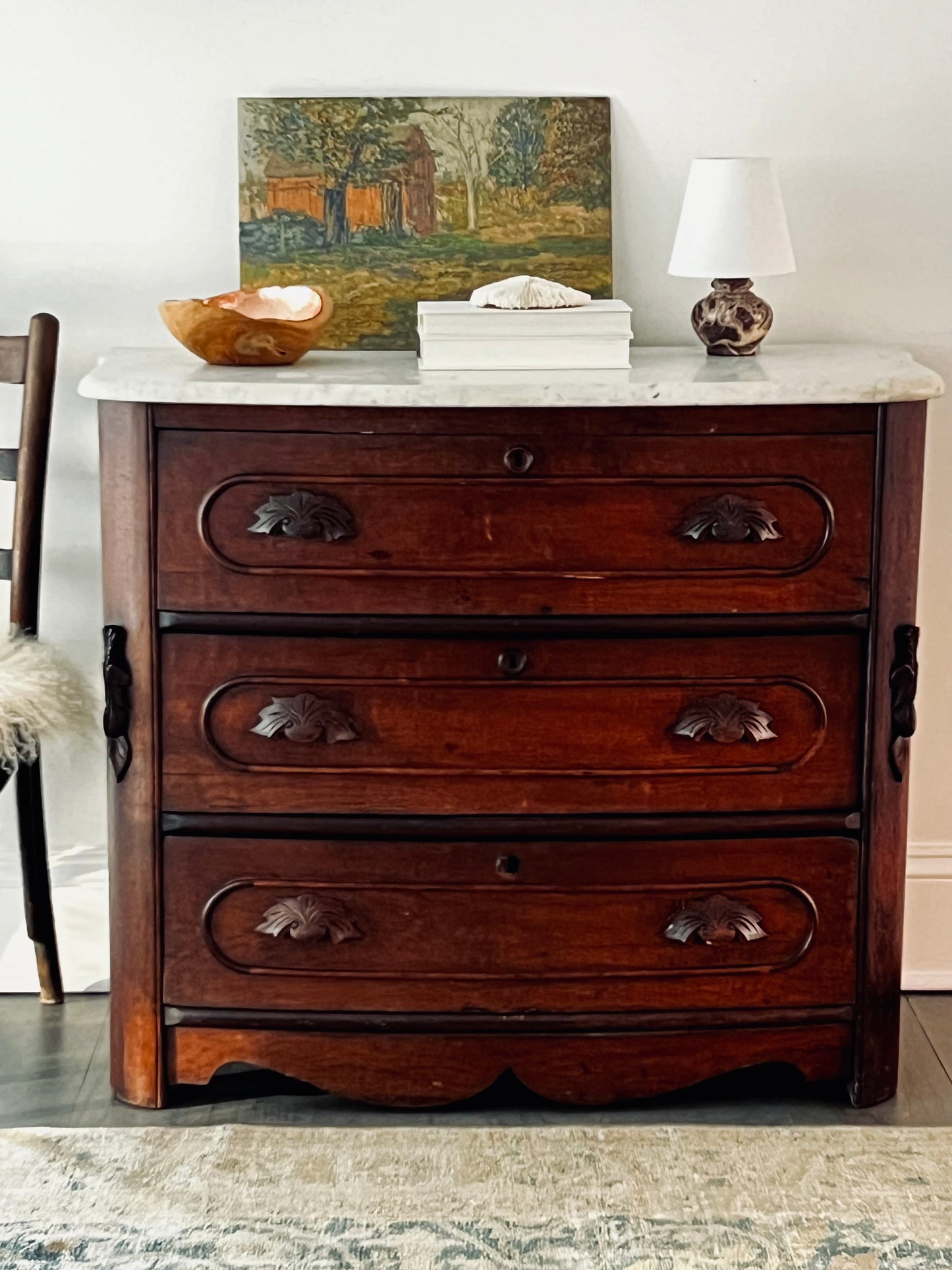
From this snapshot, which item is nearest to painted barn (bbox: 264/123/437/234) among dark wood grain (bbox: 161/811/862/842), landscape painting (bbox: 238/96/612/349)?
landscape painting (bbox: 238/96/612/349)

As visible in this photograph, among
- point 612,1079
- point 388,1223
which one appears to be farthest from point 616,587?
point 388,1223

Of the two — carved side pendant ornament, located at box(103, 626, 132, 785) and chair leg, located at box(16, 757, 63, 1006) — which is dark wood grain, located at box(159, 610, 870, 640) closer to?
carved side pendant ornament, located at box(103, 626, 132, 785)

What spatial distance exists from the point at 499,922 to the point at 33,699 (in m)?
0.69

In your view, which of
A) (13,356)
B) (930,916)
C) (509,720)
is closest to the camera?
(509,720)

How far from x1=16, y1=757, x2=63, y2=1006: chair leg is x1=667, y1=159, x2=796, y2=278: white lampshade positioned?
1.19 meters

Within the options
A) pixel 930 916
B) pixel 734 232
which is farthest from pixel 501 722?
pixel 930 916

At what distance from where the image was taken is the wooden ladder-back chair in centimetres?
214

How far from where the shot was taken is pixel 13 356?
2.20m

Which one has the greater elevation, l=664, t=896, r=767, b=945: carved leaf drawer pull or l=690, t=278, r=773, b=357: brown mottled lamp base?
l=690, t=278, r=773, b=357: brown mottled lamp base

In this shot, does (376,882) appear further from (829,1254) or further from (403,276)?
(403,276)

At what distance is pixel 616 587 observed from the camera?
1.91 m

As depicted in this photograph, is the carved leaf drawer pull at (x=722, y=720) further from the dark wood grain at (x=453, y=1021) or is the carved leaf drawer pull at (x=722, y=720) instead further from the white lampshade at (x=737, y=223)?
the white lampshade at (x=737, y=223)

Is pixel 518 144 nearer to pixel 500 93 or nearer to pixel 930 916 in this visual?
pixel 500 93

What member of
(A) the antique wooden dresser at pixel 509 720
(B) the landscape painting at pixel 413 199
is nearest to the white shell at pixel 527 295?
(A) the antique wooden dresser at pixel 509 720
